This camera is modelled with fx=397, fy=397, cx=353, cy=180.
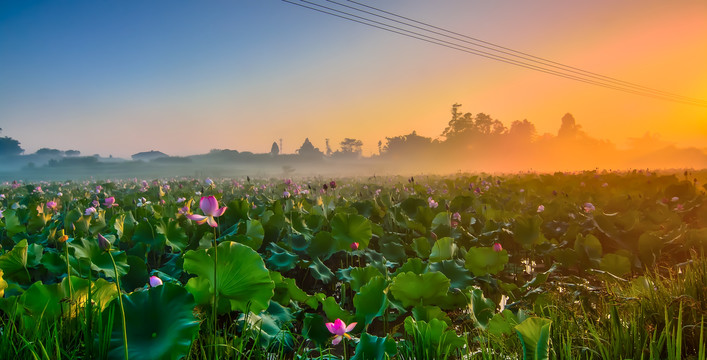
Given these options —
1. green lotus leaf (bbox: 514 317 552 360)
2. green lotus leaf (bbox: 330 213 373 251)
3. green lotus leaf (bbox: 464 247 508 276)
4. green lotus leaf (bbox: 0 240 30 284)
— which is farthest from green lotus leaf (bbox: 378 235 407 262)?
green lotus leaf (bbox: 0 240 30 284)

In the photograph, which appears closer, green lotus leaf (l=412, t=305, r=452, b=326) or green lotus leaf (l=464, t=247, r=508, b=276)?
green lotus leaf (l=412, t=305, r=452, b=326)

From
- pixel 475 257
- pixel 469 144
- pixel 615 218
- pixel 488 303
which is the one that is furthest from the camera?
pixel 469 144

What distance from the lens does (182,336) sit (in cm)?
112

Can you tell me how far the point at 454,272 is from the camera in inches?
90.1

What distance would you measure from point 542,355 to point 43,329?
1.62 metres

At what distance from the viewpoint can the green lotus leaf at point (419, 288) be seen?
1.76m

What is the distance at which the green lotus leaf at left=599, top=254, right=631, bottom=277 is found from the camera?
2646 mm

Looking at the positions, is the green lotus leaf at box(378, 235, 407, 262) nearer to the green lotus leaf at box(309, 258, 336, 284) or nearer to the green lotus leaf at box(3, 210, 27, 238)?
the green lotus leaf at box(309, 258, 336, 284)

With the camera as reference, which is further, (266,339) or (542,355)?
(266,339)

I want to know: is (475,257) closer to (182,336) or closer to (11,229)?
(182,336)

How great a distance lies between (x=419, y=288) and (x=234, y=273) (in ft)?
2.75

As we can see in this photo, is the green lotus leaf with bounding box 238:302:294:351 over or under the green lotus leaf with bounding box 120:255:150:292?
under

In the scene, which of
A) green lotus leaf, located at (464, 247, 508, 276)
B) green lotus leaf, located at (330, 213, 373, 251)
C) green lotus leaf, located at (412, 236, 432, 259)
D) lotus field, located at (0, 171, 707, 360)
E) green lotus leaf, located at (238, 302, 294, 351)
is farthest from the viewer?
green lotus leaf, located at (412, 236, 432, 259)

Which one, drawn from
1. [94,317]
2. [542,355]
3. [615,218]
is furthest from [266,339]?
[615,218]
